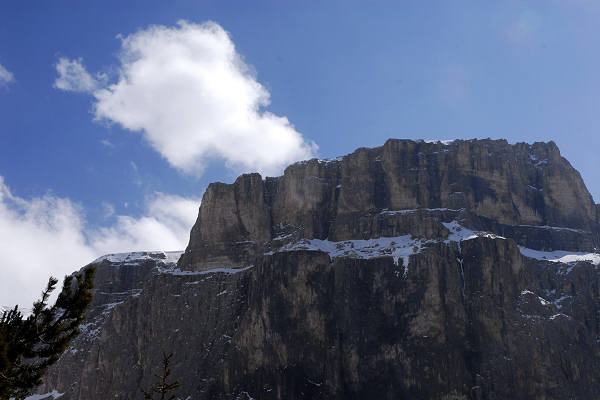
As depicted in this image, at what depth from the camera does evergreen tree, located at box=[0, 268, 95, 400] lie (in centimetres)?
3466

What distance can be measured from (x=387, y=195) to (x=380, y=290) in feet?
103

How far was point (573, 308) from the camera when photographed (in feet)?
485

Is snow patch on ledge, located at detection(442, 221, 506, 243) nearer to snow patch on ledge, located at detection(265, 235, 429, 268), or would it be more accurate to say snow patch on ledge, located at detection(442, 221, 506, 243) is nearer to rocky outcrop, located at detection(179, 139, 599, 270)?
snow patch on ledge, located at detection(265, 235, 429, 268)

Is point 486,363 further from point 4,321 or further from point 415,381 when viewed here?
point 4,321

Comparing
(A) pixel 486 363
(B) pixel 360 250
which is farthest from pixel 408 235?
(A) pixel 486 363

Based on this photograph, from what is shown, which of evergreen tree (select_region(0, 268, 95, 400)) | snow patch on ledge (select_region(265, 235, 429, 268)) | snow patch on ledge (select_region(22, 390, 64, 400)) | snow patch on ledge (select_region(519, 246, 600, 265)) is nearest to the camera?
evergreen tree (select_region(0, 268, 95, 400))

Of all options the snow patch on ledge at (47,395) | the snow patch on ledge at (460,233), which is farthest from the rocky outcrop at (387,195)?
the snow patch on ledge at (47,395)

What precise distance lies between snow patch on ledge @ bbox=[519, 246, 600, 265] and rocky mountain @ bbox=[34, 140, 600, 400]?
78cm

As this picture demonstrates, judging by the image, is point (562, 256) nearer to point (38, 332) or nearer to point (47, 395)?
point (47, 395)

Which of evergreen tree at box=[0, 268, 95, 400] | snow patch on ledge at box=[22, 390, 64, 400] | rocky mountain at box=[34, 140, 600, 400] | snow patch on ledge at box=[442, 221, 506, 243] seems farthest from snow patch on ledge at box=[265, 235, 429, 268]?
evergreen tree at box=[0, 268, 95, 400]

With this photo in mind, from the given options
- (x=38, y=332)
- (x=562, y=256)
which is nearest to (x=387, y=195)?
(x=562, y=256)

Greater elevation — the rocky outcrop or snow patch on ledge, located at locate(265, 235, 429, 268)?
the rocky outcrop

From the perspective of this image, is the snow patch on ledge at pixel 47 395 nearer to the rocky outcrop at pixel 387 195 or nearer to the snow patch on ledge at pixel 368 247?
the rocky outcrop at pixel 387 195

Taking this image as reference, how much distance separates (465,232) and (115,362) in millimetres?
88601
